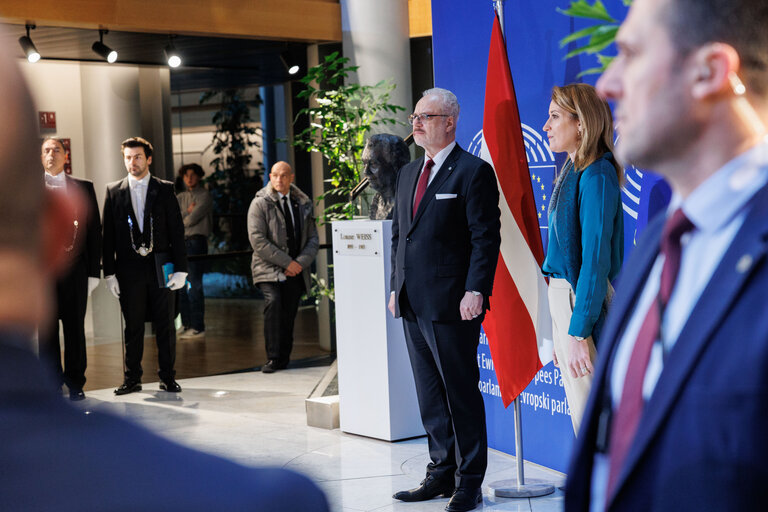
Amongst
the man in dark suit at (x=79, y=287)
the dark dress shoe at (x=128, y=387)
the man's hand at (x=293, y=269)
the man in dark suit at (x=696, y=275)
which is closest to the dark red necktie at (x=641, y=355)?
the man in dark suit at (x=696, y=275)

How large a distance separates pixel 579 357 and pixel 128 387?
448cm

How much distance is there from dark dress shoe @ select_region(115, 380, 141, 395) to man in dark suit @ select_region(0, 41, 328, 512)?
6903mm

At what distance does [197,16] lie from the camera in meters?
7.74

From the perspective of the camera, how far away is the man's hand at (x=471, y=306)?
4035 mm

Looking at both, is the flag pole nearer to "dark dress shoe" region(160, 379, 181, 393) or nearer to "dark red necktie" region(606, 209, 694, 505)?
"dark red necktie" region(606, 209, 694, 505)

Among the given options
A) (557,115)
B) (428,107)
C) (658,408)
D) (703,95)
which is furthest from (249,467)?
(428,107)

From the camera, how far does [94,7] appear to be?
7.29 metres

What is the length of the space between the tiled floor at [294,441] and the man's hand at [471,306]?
2.94 ft

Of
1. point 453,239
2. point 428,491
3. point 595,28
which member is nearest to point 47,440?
point 595,28

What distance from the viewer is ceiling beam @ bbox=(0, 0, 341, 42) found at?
23.3 feet

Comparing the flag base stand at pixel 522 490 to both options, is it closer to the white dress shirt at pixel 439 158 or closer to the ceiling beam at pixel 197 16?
the white dress shirt at pixel 439 158

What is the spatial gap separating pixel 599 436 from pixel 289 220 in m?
6.93

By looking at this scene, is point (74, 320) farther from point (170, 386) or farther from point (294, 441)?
point (294, 441)

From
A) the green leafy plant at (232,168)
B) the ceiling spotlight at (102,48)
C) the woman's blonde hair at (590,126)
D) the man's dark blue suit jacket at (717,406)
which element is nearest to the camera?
the man's dark blue suit jacket at (717,406)
